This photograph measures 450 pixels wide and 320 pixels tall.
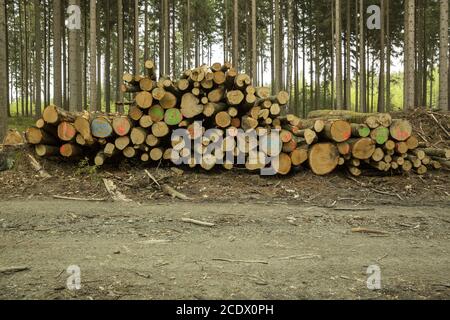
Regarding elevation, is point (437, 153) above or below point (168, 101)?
below

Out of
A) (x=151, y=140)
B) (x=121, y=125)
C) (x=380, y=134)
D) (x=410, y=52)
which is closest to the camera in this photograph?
(x=380, y=134)

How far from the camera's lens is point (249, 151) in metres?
7.21

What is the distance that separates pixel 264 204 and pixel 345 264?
253cm

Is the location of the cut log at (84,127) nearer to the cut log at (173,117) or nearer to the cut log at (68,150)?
the cut log at (68,150)

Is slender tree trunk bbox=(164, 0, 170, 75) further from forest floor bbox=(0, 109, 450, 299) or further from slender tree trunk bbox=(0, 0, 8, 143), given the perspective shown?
forest floor bbox=(0, 109, 450, 299)

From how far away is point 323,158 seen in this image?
720cm

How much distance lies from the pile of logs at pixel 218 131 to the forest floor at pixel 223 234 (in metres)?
0.36

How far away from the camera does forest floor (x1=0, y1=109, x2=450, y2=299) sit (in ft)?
10.3

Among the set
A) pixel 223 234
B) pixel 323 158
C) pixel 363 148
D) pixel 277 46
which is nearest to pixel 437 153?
pixel 363 148

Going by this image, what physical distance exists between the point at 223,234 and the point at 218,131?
3.02m

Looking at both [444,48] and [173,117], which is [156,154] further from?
[444,48]

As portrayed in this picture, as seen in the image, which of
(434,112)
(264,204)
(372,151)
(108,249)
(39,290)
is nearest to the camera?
(39,290)

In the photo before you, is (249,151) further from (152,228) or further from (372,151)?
(152,228)
